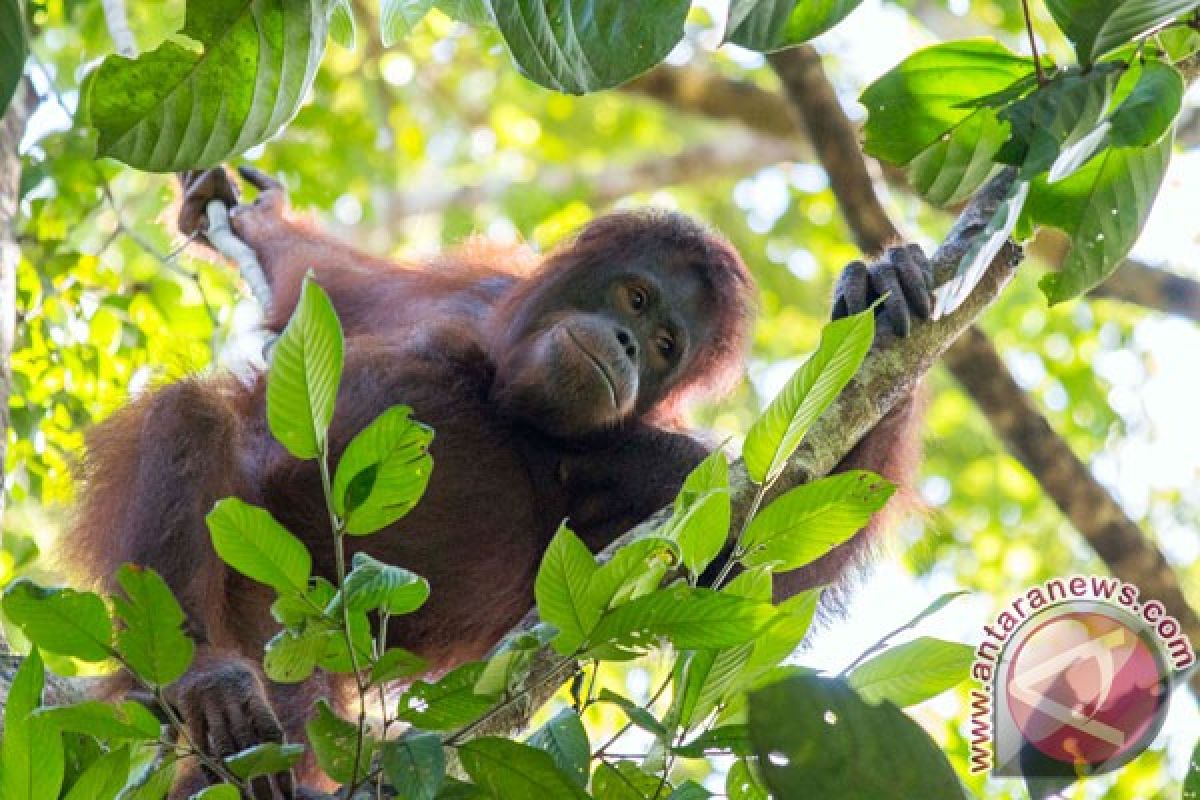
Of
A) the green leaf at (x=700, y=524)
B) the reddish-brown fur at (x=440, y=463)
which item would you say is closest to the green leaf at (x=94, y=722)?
the green leaf at (x=700, y=524)

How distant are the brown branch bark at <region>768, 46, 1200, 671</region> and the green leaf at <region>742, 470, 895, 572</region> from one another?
128 inches

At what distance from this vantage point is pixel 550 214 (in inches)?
424

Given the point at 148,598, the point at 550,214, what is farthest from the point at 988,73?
the point at 550,214

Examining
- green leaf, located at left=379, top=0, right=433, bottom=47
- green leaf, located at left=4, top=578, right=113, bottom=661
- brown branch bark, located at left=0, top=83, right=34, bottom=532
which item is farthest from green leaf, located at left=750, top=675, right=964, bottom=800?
brown branch bark, located at left=0, top=83, right=34, bottom=532

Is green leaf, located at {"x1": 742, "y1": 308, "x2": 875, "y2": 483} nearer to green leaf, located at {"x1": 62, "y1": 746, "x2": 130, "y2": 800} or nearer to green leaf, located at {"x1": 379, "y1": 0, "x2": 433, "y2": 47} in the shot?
green leaf, located at {"x1": 379, "y1": 0, "x2": 433, "y2": 47}

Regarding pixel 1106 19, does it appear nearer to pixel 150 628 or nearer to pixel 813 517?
pixel 813 517

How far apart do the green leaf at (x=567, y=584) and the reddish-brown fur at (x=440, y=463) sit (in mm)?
1116

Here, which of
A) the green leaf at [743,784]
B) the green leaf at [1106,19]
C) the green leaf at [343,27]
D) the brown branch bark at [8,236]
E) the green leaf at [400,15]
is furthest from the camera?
the brown branch bark at [8,236]

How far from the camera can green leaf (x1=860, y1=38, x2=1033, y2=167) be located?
2467 mm

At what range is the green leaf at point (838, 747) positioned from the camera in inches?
61.2

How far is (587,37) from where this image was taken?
1.99 m

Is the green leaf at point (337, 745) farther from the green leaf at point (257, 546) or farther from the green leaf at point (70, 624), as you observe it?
the green leaf at point (70, 624)

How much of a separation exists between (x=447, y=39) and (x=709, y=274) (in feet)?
25.8

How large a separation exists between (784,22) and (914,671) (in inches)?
39.5
